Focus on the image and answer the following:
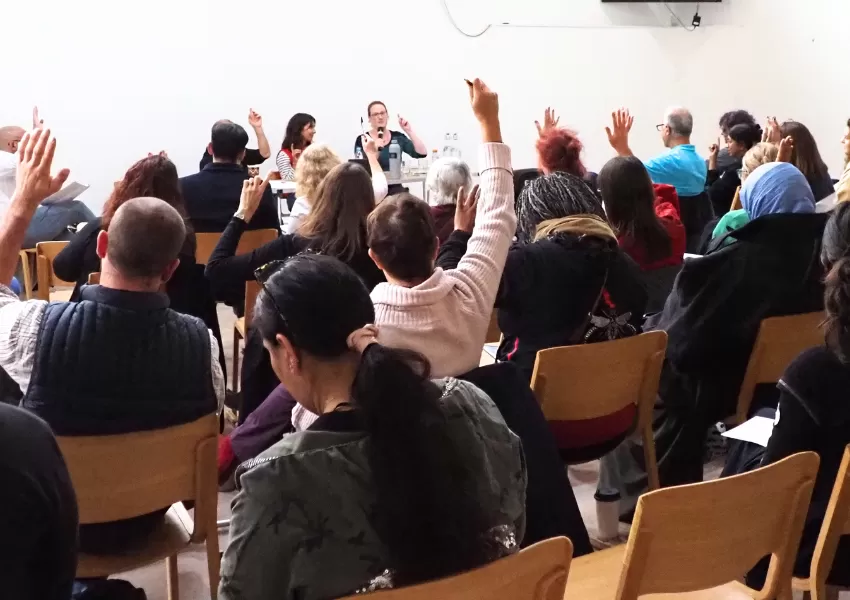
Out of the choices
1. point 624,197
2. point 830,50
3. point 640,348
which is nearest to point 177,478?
point 640,348

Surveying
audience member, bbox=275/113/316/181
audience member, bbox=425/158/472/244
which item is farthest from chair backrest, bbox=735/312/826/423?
audience member, bbox=275/113/316/181

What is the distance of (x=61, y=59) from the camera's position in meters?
6.72

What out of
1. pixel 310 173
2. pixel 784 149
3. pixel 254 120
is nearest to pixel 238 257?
pixel 310 173

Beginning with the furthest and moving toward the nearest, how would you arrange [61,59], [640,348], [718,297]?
[61,59], [718,297], [640,348]

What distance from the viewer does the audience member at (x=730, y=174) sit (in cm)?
555

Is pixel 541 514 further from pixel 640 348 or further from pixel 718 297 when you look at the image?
pixel 718 297

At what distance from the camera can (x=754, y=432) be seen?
217 centimetres

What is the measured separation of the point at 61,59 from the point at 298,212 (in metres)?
3.95

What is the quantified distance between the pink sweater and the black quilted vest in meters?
0.49

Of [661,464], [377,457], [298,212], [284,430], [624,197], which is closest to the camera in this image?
[377,457]

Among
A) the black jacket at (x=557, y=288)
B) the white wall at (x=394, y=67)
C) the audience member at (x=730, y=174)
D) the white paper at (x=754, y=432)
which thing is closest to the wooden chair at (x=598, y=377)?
the black jacket at (x=557, y=288)

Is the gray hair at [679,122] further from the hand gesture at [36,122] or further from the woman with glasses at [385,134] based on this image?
the hand gesture at [36,122]

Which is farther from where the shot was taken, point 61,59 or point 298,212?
point 61,59

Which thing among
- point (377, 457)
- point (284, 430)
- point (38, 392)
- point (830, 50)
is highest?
point (830, 50)
